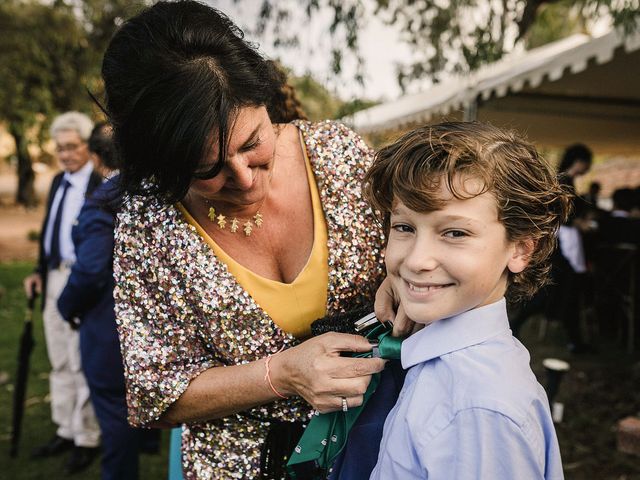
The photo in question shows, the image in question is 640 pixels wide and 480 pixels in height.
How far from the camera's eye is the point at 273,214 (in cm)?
158

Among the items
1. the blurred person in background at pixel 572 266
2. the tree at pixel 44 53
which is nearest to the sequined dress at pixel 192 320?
the blurred person in background at pixel 572 266

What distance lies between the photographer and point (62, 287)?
13.6 ft

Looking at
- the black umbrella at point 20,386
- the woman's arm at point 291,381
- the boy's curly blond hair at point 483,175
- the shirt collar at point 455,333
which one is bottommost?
the black umbrella at point 20,386

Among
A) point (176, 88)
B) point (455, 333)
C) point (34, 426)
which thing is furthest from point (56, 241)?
point (455, 333)

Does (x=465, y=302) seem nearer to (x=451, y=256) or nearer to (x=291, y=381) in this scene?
(x=451, y=256)

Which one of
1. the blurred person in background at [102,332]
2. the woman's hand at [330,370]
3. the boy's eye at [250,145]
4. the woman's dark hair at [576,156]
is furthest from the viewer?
the woman's dark hair at [576,156]

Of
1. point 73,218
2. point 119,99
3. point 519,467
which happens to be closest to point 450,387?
point 519,467

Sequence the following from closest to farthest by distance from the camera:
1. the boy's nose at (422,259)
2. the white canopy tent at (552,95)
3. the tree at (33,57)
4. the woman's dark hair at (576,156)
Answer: the boy's nose at (422,259)
the white canopy tent at (552,95)
the woman's dark hair at (576,156)
the tree at (33,57)

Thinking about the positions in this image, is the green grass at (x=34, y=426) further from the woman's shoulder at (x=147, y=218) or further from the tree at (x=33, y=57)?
the tree at (x=33, y=57)

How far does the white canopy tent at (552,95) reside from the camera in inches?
177

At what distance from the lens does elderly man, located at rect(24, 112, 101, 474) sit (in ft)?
13.4

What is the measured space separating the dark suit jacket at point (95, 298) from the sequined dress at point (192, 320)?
73.4 inches

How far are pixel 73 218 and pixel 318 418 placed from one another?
3440 mm

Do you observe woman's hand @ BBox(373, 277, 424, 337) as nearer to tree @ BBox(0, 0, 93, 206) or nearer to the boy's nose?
the boy's nose
